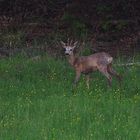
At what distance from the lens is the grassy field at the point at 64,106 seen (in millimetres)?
11258

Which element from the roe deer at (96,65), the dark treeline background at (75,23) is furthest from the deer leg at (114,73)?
the dark treeline background at (75,23)

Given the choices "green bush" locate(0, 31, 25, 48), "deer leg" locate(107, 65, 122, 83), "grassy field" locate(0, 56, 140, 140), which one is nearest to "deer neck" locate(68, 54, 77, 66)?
"grassy field" locate(0, 56, 140, 140)

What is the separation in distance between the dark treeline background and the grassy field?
5.84 m

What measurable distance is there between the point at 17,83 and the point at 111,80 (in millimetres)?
2232

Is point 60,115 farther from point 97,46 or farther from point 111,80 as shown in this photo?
point 97,46

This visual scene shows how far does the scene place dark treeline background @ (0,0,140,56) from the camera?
2420cm

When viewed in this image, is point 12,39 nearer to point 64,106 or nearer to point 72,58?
point 72,58

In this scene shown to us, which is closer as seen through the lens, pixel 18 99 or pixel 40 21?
pixel 18 99

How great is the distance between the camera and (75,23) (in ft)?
82.0

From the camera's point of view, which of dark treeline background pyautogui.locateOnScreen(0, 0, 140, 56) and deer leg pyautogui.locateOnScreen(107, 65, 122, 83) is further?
dark treeline background pyautogui.locateOnScreen(0, 0, 140, 56)

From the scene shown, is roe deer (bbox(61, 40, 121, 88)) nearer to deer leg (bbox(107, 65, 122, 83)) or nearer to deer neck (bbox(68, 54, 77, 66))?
deer leg (bbox(107, 65, 122, 83))

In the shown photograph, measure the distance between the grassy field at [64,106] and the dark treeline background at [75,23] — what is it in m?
5.84

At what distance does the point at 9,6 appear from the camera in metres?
27.2

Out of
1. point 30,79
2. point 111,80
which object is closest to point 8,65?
point 30,79
